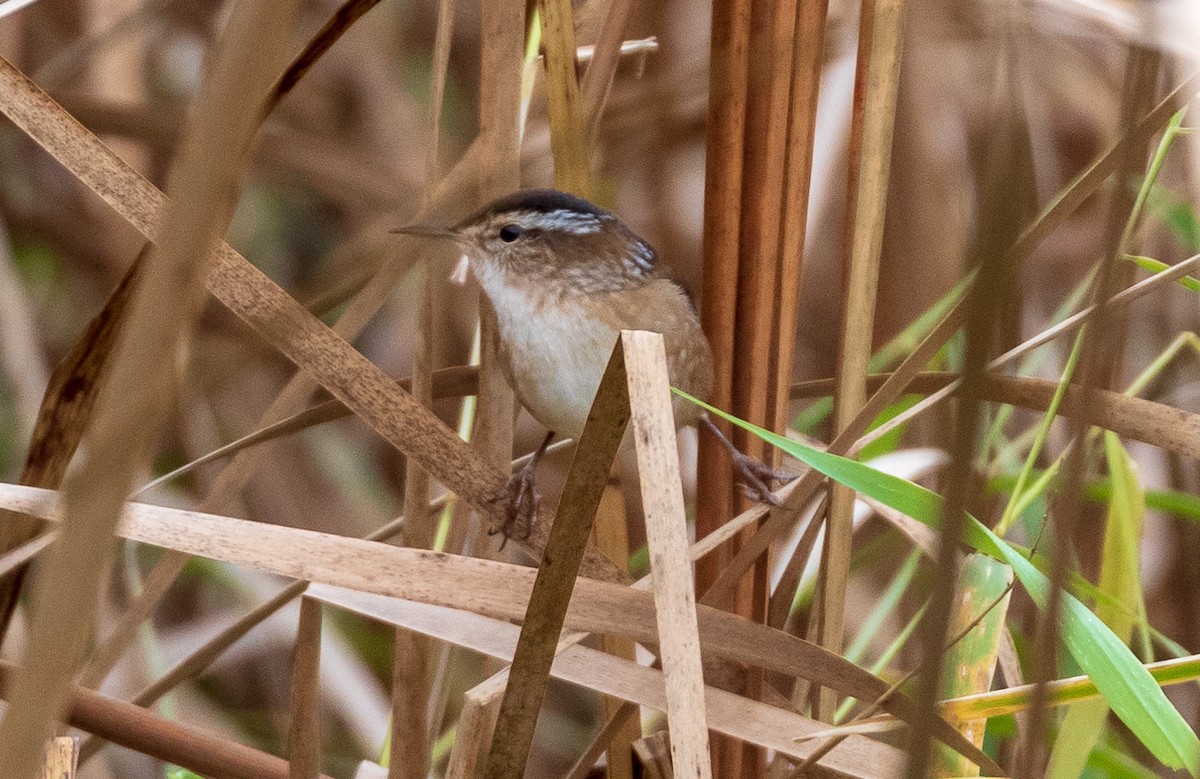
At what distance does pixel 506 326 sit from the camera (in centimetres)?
236

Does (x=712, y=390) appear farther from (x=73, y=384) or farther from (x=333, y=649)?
(x=333, y=649)

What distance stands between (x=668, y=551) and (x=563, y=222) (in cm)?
109

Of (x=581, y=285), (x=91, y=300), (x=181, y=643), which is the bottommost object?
(x=181, y=643)

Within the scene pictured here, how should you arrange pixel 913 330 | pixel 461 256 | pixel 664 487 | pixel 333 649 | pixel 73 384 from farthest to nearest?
pixel 333 649 < pixel 461 256 < pixel 913 330 < pixel 73 384 < pixel 664 487

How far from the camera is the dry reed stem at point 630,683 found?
1509 mm

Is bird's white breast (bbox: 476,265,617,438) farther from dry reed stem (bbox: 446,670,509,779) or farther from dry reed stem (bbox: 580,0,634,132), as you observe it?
dry reed stem (bbox: 446,670,509,779)

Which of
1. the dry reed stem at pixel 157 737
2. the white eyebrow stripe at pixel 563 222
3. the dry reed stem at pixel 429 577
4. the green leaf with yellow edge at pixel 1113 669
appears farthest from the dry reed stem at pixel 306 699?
the white eyebrow stripe at pixel 563 222

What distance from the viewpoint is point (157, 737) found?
1587 mm

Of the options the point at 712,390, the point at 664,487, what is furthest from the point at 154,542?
the point at 712,390

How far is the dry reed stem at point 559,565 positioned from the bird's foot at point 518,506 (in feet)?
1.52

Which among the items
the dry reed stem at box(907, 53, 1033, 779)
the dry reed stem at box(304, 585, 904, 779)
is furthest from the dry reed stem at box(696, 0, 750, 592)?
the dry reed stem at box(907, 53, 1033, 779)

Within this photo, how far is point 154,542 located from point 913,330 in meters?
1.33

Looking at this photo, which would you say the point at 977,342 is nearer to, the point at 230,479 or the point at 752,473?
the point at 752,473

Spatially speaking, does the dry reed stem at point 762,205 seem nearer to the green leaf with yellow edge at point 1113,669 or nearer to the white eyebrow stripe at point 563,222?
the white eyebrow stripe at point 563,222
